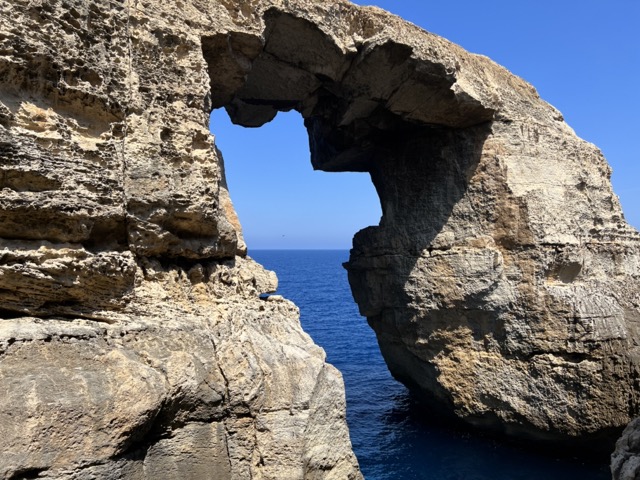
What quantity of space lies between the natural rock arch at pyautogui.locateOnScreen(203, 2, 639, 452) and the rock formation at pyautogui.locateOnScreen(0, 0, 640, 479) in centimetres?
4

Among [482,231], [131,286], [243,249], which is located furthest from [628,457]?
[482,231]

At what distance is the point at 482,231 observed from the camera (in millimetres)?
10547

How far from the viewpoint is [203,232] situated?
6062 millimetres

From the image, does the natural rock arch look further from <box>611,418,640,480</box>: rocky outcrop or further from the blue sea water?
<box>611,418,640,480</box>: rocky outcrop

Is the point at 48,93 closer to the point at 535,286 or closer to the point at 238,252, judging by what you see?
the point at 238,252

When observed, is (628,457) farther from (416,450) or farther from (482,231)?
(416,450)

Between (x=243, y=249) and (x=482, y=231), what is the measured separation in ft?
17.9

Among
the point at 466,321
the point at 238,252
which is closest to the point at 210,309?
the point at 238,252

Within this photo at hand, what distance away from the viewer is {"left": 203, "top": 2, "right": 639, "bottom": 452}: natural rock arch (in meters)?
9.27

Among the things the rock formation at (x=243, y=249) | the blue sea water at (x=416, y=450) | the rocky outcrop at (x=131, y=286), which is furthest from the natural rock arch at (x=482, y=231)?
the rocky outcrop at (x=131, y=286)

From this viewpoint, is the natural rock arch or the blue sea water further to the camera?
the blue sea water

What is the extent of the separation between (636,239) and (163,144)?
1046 centimetres

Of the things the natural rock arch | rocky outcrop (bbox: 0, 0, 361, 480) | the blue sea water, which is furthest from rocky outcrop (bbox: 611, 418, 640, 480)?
the blue sea water

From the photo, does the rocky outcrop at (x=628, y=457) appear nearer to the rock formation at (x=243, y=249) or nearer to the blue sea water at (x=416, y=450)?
the rock formation at (x=243, y=249)
